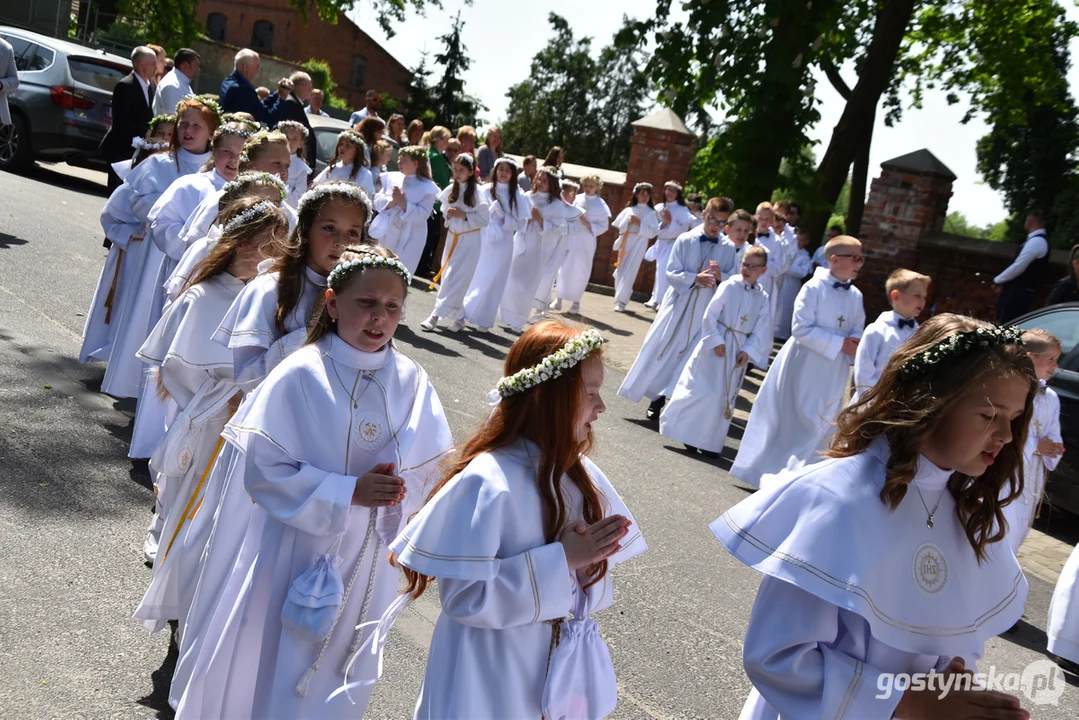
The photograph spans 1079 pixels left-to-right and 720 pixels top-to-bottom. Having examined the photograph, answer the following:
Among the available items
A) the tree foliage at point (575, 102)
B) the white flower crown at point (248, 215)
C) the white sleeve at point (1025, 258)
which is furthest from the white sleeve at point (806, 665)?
the tree foliage at point (575, 102)

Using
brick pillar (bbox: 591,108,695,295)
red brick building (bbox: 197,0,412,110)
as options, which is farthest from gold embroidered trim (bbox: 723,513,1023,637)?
red brick building (bbox: 197,0,412,110)

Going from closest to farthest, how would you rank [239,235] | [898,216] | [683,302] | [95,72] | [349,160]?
1. [239,235]
2. [683,302]
3. [349,160]
4. [95,72]
5. [898,216]

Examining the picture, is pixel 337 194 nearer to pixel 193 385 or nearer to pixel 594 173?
pixel 193 385

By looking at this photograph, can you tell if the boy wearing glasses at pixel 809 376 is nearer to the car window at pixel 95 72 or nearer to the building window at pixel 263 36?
the car window at pixel 95 72

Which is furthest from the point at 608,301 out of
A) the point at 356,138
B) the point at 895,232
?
the point at 356,138

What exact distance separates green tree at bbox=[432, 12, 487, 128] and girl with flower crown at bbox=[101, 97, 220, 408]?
3759 cm

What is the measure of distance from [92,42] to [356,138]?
30354 millimetres

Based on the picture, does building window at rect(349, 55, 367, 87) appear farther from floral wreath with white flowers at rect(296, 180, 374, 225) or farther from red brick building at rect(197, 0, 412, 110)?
floral wreath with white flowers at rect(296, 180, 374, 225)

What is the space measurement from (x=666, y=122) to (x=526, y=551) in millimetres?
18639

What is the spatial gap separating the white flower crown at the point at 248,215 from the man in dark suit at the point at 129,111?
7321mm

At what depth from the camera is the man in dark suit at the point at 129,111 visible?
11980 mm

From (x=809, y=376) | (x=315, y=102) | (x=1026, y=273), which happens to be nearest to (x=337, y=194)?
Result: (x=809, y=376)

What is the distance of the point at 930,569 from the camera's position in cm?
291

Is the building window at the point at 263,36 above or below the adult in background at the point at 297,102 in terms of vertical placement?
above
